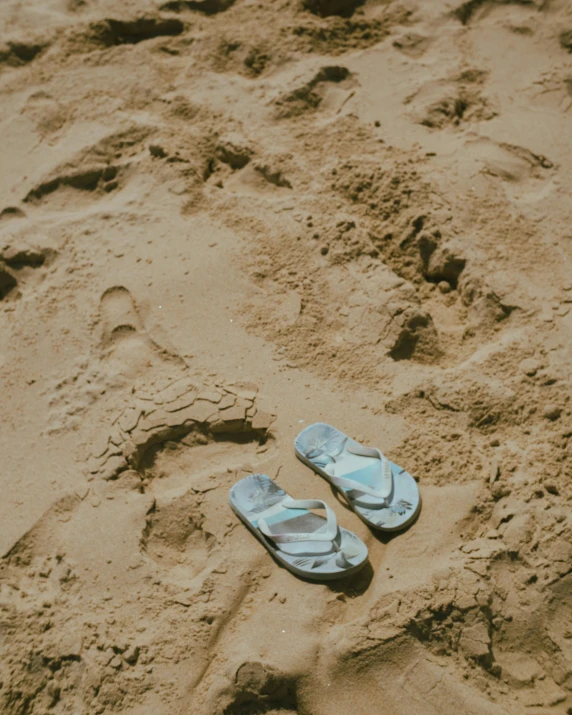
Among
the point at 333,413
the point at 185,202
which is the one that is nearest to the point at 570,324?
the point at 333,413

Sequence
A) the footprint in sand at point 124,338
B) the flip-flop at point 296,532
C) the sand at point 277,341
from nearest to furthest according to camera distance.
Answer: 1. the sand at point 277,341
2. the flip-flop at point 296,532
3. the footprint in sand at point 124,338

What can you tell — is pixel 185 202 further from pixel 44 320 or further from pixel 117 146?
pixel 44 320

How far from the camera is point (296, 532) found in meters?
1.89

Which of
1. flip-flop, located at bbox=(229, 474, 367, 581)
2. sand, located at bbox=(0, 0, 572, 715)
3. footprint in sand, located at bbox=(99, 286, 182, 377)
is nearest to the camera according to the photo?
sand, located at bbox=(0, 0, 572, 715)

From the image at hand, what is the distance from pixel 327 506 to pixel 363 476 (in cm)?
15

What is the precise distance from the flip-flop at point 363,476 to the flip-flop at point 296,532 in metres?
0.09

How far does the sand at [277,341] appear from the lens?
1674 millimetres

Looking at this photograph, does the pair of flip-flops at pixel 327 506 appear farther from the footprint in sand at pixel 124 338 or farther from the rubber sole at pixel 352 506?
the footprint in sand at pixel 124 338

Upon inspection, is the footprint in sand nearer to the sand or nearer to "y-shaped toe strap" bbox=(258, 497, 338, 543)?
the sand

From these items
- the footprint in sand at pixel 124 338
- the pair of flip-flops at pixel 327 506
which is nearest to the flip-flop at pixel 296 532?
the pair of flip-flops at pixel 327 506

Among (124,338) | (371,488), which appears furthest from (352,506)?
(124,338)

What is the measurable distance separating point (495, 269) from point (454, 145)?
66 centimetres

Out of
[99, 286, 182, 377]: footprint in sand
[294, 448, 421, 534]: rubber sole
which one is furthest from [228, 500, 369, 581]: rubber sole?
[99, 286, 182, 377]: footprint in sand

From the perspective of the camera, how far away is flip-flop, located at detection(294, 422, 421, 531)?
187cm
